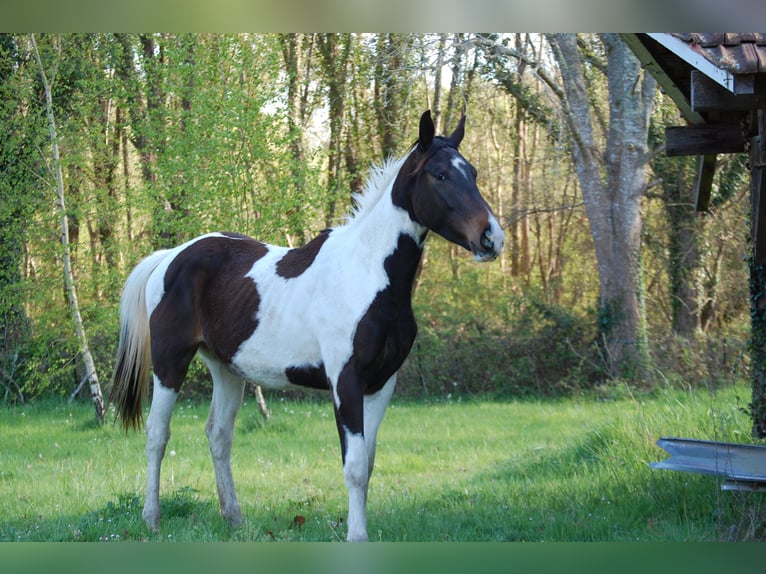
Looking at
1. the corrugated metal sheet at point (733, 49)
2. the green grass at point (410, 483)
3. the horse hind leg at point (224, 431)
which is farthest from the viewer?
the horse hind leg at point (224, 431)

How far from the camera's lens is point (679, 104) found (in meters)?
5.62

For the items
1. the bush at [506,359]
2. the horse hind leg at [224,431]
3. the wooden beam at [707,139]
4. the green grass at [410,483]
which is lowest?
the bush at [506,359]

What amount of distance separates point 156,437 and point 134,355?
658mm

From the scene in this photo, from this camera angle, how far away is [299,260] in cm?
500

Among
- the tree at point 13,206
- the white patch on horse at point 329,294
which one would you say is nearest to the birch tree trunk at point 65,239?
the tree at point 13,206

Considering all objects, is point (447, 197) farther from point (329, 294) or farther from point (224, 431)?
point (224, 431)

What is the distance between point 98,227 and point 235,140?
397 cm

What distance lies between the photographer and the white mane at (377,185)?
15.4 ft

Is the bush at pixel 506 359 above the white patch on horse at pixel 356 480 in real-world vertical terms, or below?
below

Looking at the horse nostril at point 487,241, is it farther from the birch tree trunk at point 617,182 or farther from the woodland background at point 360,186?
the birch tree trunk at point 617,182

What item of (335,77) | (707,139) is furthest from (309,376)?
(335,77)

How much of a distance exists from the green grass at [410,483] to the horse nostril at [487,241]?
1.88m

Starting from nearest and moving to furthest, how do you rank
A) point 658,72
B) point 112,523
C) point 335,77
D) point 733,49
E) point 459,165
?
point 733,49 → point 459,165 → point 658,72 → point 112,523 → point 335,77

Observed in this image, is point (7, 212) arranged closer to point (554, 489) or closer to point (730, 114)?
point (554, 489)
